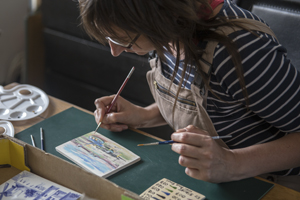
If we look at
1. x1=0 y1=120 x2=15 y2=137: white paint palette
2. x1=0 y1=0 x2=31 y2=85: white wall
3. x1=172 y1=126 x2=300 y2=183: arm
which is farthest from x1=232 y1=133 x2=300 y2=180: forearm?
x1=0 y1=0 x2=31 y2=85: white wall

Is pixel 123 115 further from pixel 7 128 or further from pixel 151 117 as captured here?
pixel 7 128

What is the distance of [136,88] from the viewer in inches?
82.0

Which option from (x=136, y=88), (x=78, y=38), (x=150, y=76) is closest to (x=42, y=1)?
(x=78, y=38)

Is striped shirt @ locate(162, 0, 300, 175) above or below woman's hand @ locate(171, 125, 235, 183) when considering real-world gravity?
above

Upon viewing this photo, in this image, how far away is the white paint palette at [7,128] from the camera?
109 centimetres

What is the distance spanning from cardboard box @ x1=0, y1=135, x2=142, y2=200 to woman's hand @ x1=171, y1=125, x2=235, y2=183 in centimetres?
28

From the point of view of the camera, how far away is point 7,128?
1.12 metres

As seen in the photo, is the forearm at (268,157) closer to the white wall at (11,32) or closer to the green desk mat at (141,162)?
the green desk mat at (141,162)

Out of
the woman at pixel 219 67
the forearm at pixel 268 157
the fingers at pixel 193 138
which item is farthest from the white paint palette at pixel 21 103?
the forearm at pixel 268 157

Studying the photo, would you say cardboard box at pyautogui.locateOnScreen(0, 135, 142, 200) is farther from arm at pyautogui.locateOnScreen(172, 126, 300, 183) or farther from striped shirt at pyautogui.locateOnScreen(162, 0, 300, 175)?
striped shirt at pyautogui.locateOnScreen(162, 0, 300, 175)

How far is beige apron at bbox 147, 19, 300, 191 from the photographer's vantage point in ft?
3.05

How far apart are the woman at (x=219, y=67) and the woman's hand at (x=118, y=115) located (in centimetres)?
27

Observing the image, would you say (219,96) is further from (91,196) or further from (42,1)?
(42,1)

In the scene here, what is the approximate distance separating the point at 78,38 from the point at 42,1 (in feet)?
1.34
